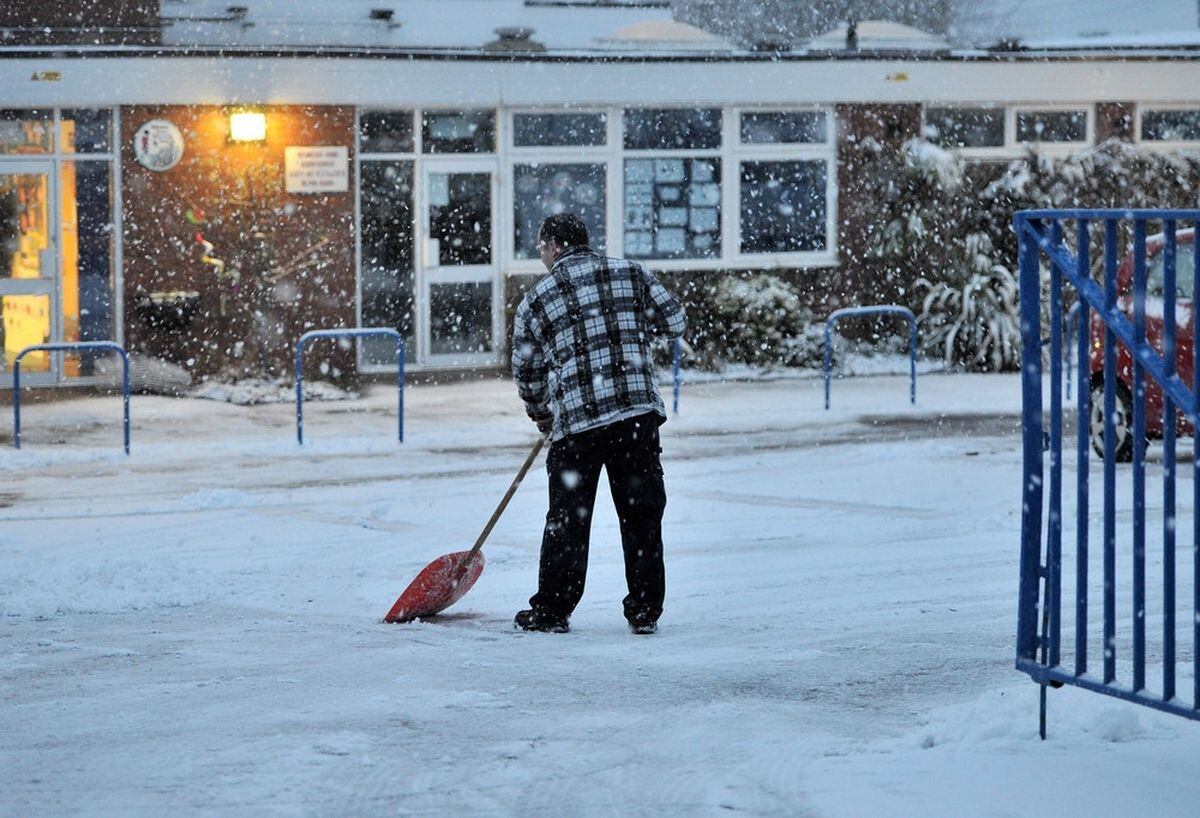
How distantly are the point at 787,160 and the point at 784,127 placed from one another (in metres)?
0.35

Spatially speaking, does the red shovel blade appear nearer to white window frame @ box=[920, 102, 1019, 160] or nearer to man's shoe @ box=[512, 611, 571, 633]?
man's shoe @ box=[512, 611, 571, 633]

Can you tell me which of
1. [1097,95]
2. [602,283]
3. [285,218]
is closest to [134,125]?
[285,218]

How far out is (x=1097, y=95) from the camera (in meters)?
21.9

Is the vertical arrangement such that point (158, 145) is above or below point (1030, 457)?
above

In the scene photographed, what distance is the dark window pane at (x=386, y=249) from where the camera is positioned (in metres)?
19.9

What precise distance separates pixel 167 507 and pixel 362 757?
20.4 feet

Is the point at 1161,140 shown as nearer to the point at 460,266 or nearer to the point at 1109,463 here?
the point at 460,266

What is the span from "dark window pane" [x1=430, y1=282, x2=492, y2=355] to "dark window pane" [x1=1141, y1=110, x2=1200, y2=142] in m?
7.74

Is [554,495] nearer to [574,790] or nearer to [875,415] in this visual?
[574,790]

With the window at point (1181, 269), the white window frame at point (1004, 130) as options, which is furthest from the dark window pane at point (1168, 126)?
the window at point (1181, 269)

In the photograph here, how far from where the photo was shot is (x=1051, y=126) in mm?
22062

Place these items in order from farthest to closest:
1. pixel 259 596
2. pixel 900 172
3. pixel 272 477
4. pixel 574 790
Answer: pixel 900 172 → pixel 272 477 → pixel 259 596 → pixel 574 790

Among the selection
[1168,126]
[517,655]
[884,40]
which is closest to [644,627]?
[517,655]

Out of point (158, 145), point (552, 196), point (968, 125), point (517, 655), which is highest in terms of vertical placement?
point (968, 125)
